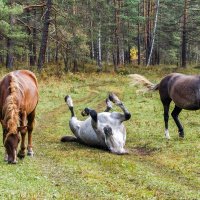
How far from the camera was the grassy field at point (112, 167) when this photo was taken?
8.21 m

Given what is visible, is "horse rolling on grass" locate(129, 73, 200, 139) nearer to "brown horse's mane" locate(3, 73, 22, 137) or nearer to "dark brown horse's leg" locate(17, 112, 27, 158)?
"dark brown horse's leg" locate(17, 112, 27, 158)

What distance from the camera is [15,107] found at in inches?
394

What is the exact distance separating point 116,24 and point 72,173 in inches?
1591

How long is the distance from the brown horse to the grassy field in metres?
0.52

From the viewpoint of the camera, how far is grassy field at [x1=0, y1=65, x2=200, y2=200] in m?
8.21

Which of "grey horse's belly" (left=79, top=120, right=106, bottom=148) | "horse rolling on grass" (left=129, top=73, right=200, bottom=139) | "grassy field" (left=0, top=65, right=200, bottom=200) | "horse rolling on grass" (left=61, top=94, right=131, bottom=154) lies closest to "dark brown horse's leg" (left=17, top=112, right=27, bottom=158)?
"grassy field" (left=0, top=65, right=200, bottom=200)

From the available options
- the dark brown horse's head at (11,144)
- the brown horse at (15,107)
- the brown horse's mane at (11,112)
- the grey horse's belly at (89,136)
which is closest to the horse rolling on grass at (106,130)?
the grey horse's belly at (89,136)

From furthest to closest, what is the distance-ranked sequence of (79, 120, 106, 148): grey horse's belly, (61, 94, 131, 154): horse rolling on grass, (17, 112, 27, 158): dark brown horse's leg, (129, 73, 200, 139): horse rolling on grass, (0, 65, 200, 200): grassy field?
(129, 73, 200, 139): horse rolling on grass < (79, 120, 106, 148): grey horse's belly < (61, 94, 131, 154): horse rolling on grass < (17, 112, 27, 158): dark brown horse's leg < (0, 65, 200, 200): grassy field

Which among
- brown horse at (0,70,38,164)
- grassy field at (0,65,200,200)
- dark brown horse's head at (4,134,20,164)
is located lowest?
grassy field at (0,65,200,200)

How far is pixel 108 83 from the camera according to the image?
120 ft

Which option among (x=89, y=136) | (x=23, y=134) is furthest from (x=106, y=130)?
(x=23, y=134)

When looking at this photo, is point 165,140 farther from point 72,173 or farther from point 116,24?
point 116,24

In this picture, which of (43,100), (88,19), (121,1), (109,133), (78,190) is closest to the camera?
(78,190)

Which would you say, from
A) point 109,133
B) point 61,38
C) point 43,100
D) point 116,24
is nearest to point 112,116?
point 109,133
